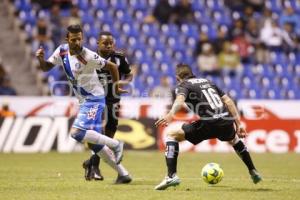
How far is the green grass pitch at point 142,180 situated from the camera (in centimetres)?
1012

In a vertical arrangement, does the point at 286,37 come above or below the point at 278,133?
above

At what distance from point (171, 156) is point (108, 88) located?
240 centimetres

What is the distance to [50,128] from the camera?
21234 millimetres

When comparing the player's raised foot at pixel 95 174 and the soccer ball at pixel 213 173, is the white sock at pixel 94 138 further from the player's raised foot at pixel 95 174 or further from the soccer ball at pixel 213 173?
the soccer ball at pixel 213 173

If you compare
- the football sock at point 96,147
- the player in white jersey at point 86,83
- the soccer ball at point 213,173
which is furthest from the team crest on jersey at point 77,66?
the soccer ball at point 213,173

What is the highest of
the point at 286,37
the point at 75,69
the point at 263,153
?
the point at 75,69

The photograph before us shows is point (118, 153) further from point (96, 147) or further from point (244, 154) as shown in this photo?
point (244, 154)

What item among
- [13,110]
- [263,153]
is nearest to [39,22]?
[13,110]

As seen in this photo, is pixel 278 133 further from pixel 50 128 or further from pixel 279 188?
pixel 279 188

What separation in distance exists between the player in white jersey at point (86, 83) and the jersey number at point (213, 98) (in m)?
1.34

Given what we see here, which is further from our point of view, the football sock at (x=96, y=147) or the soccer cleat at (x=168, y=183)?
the football sock at (x=96, y=147)

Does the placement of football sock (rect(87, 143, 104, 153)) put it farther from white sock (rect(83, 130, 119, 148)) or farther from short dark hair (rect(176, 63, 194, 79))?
short dark hair (rect(176, 63, 194, 79))

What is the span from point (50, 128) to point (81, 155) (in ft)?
5.39

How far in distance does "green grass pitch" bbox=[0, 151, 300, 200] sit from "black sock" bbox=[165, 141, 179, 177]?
0.29 meters
